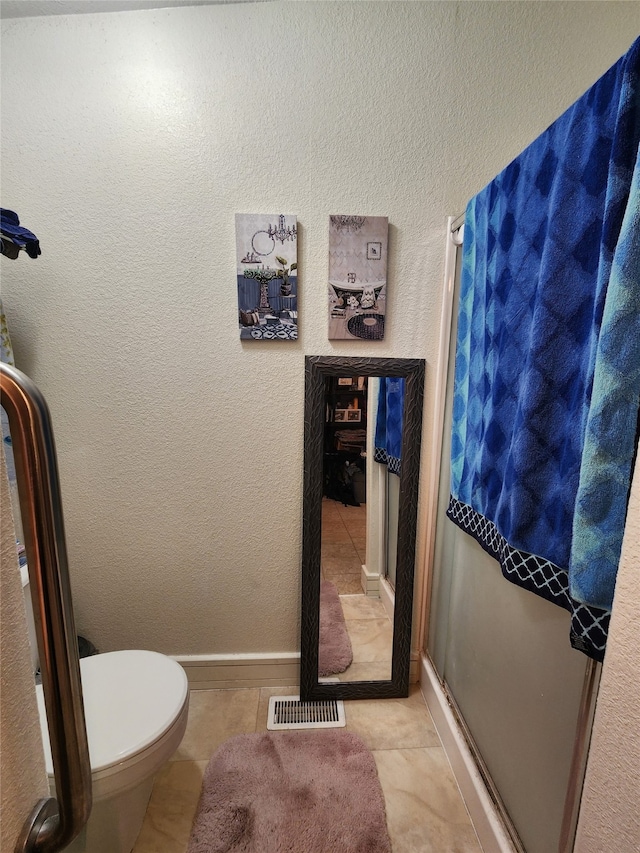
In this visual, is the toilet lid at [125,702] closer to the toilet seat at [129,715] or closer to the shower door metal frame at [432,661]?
the toilet seat at [129,715]

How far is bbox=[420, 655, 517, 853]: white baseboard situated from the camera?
3.40 ft

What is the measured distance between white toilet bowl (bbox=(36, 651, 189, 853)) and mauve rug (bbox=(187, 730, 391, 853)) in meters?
0.22

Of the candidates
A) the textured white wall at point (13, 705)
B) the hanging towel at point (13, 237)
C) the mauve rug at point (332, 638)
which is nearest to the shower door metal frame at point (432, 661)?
the mauve rug at point (332, 638)

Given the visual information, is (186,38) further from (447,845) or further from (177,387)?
(447,845)

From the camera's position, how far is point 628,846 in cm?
42

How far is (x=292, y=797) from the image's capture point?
3.91 feet

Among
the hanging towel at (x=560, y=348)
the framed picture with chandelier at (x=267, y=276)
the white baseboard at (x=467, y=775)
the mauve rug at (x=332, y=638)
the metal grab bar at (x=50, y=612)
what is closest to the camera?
the metal grab bar at (x=50, y=612)

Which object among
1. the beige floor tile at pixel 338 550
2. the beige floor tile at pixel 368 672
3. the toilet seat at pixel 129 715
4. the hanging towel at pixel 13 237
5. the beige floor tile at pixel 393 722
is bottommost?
the beige floor tile at pixel 393 722

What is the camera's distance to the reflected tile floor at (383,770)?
1116mm

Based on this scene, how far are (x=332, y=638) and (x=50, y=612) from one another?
4.68 feet

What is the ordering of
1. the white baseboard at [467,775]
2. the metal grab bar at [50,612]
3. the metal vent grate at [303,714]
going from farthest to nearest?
1. the metal vent grate at [303,714]
2. the white baseboard at [467,775]
3. the metal grab bar at [50,612]

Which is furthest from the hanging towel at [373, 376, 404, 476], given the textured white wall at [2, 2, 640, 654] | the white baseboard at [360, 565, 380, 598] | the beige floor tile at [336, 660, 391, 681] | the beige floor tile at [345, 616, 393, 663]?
the beige floor tile at [336, 660, 391, 681]

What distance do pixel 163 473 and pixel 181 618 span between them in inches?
24.6

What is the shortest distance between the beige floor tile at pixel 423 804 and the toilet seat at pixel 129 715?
2.31 ft
